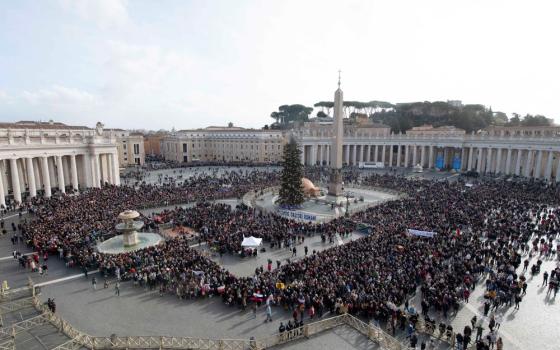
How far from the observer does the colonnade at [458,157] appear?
1922 inches

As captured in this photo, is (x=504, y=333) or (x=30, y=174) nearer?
(x=504, y=333)

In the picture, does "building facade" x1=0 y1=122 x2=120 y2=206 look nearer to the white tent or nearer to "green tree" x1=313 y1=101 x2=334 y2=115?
the white tent

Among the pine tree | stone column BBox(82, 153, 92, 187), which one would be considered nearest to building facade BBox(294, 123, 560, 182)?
the pine tree

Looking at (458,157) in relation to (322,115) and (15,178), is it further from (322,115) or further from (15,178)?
(15,178)

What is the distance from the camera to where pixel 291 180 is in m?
33.5

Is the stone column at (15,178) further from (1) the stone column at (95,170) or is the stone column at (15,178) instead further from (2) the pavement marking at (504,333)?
(2) the pavement marking at (504,333)

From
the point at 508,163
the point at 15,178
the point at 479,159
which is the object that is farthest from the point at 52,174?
the point at 508,163

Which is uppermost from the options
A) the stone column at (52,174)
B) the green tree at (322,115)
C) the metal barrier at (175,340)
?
the green tree at (322,115)

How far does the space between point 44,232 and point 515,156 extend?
65290mm

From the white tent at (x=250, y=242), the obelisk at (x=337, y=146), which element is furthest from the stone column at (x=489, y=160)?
the white tent at (x=250, y=242)

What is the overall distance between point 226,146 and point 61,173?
4924cm

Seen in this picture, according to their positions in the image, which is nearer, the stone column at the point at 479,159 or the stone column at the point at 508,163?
the stone column at the point at 508,163

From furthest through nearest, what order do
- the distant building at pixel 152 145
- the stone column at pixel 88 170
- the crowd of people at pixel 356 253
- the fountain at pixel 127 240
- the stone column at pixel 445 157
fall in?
the distant building at pixel 152 145 → the stone column at pixel 445 157 → the stone column at pixel 88 170 → the fountain at pixel 127 240 → the crowd of people at pixel 356 253

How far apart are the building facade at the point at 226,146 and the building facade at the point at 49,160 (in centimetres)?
3729
